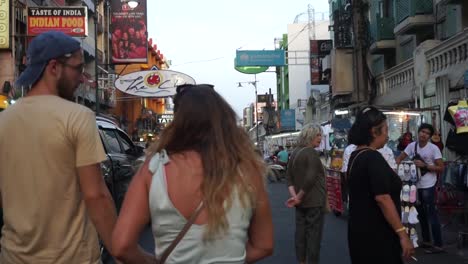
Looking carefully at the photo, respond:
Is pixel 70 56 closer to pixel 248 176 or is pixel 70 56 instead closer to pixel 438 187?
pixel 248 176

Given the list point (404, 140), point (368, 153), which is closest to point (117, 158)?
point (368, 153)

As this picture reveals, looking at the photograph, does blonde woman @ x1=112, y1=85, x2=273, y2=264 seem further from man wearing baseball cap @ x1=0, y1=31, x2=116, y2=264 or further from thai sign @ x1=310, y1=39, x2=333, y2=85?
thai sign @ x1=310, y1=39, x2=333, y2=85

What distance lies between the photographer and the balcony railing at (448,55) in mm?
15484

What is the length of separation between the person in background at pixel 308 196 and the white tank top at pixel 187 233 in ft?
14.8

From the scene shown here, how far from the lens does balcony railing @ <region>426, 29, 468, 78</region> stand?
15.5m

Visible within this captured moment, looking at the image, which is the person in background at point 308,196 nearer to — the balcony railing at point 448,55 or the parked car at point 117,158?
the parked car at point 117,158

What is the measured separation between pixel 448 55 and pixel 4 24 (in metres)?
16.2

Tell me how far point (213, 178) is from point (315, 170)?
4730mm

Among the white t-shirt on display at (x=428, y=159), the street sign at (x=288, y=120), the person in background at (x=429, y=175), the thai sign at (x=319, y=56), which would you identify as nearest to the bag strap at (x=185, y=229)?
the person in background at (x=429, y=175)

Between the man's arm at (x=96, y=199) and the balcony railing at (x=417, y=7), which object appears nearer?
the man's arm at (x=96, y=199)

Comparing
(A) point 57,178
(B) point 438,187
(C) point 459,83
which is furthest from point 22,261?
(C) point 459,83

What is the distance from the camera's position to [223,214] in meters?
2.51

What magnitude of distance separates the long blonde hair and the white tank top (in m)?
0.05

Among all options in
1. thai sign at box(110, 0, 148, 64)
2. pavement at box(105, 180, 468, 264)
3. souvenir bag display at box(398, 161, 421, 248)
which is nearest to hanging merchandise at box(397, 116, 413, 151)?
pavement at box(105, 180, 468, 264)
